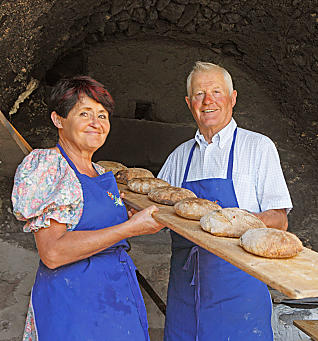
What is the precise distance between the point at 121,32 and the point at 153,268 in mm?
2047

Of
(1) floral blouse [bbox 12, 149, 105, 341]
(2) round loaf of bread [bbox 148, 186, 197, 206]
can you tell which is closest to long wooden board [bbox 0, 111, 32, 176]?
(1) floral blouse [bbox 12, 149, 105, 341]

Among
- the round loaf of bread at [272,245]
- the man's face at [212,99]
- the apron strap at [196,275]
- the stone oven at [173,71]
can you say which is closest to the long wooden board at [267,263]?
the round loaf of bread at [272,245]

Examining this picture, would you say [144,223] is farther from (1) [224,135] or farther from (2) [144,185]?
(1) [224,135]

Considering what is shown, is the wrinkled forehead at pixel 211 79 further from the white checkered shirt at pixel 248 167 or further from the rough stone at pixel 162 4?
the rough stone at pixel 162 4

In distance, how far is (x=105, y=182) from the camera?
4.55 ft

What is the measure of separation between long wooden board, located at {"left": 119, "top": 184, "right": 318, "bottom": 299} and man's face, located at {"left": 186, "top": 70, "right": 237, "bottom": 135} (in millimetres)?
605

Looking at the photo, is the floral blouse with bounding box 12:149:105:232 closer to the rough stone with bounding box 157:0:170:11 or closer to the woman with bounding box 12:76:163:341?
the woman with bounding box 12:76:163:341

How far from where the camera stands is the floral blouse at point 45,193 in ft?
3.68

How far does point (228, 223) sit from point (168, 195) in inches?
15.9

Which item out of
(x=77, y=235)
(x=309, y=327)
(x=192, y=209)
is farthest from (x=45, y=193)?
(x=309, y=327)

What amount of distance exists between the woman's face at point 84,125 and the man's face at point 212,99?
1.74 ft

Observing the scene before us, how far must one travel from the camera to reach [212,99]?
5.49 feet

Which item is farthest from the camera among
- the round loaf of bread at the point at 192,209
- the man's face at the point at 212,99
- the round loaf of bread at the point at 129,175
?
the round loaf of bread at the point at 129,175

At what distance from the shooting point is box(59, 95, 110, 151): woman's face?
1324 millimetres
